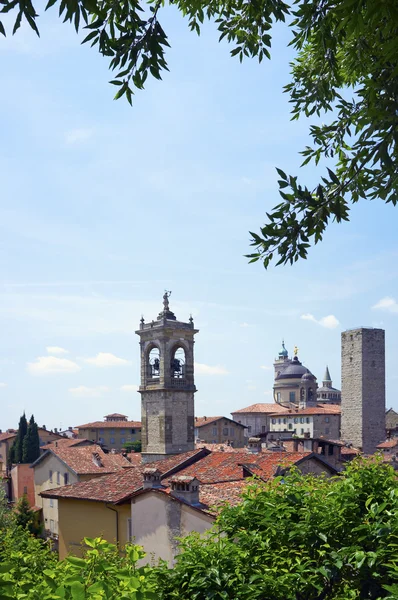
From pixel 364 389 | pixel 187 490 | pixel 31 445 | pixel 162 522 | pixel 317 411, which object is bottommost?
pixel 317 411

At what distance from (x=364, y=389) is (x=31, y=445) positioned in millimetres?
35215

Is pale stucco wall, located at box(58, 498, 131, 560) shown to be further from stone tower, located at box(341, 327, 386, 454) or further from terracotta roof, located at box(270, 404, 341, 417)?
terracotta roof, located at box(270, 404, 341, 417)

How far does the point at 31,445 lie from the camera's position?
60.1m

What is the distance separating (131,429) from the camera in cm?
8569

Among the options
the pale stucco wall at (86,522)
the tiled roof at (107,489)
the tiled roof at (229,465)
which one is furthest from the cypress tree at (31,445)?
the tiled roof at (229,465)

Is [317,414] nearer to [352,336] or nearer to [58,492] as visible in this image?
[352,336]

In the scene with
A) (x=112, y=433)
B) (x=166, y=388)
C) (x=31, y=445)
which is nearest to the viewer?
(x=166, y=388)

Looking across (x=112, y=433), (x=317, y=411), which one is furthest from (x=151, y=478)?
(x=317, y=411)

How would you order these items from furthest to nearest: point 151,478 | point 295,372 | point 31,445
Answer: point 295,372
point 31,445
point 151,478

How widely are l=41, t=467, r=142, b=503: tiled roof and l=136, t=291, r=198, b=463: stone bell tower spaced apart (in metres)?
13.6

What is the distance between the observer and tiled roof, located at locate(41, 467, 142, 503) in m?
22.0

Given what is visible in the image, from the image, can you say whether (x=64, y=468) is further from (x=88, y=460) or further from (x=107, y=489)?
(x=107, y=489)

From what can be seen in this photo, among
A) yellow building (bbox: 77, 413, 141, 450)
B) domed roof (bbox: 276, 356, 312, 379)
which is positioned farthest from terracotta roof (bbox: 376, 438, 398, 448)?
domed roof (bbox: 276, 356, 312, 379)

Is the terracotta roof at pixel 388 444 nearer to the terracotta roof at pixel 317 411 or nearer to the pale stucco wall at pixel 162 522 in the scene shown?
the terracotta roof at pixel 317 411
